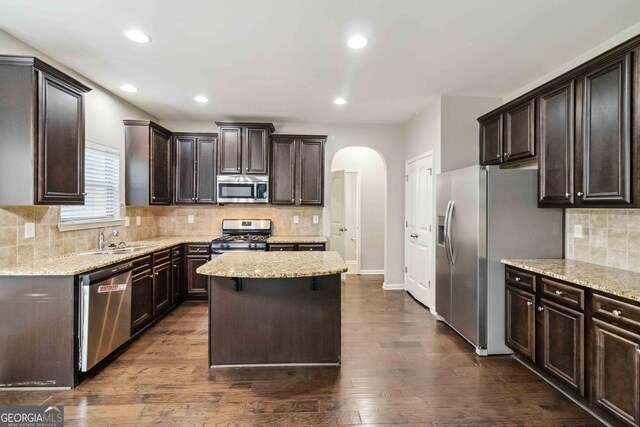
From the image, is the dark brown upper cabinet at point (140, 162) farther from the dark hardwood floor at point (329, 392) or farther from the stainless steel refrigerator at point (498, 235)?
the stainless steel refrigerator at point (498, 235)

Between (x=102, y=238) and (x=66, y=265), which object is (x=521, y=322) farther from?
(x=102, y=238)

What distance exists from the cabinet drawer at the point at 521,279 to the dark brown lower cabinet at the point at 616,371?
22.7 inches

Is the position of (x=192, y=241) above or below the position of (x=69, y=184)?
below

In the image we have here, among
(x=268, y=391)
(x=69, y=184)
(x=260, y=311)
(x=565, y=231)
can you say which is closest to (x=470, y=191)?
(x=565, y=231)

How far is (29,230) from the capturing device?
2.75m

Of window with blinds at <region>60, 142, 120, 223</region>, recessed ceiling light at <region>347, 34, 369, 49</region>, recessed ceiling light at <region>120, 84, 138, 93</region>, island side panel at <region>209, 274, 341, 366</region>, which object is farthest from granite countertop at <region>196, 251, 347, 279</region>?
recessed ceiling light at <region>120, 84, 138, 93</region>

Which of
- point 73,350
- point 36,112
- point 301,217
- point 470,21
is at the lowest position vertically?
point 73,350

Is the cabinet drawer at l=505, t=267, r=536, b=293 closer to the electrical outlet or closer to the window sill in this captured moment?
the electrical outlet

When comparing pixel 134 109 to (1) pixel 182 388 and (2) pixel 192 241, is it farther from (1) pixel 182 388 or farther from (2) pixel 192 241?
(1) pixel 182 388

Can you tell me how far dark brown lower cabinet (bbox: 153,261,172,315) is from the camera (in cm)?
377

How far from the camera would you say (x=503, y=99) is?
4.06 metres

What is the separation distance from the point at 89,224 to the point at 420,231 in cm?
418

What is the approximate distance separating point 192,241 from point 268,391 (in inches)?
108

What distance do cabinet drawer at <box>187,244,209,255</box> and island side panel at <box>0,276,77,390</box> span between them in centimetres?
214
